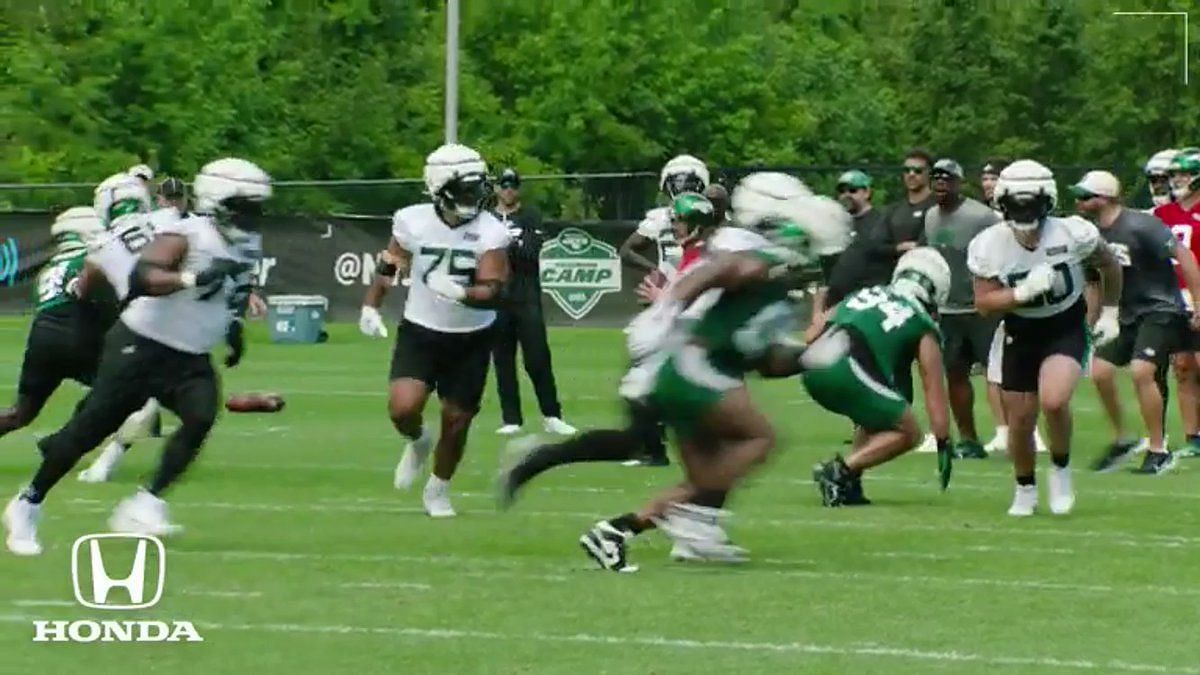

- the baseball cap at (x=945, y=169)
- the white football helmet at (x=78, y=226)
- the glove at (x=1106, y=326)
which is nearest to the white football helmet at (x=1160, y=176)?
the baseball cap at (x=945, y=169)

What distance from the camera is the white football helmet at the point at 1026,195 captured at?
13.2 meters

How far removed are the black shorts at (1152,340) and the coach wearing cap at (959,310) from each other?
724 mm

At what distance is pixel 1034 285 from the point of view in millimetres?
13023

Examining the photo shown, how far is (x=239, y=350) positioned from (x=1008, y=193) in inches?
144

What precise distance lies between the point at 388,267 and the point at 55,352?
188 cm

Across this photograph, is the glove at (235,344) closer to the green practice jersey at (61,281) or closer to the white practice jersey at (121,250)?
the white practice jersey at (121,250)

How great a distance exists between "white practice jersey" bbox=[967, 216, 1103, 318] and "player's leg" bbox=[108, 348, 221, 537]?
12.2ft

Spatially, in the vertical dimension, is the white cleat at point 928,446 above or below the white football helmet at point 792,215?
below

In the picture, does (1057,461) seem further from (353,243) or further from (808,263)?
(353,243)

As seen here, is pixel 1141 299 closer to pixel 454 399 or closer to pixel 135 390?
pixel 454 399

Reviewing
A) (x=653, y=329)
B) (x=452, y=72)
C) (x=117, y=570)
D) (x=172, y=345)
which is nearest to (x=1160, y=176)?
(x=653, y=329)

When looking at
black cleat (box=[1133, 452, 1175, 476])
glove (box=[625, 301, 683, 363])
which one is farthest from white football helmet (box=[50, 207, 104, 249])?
black cleat (box=[1133, 452, 1175, 476])

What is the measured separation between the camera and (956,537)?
41.2 feet

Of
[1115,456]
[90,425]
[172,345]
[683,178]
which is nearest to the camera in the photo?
[90,425]
